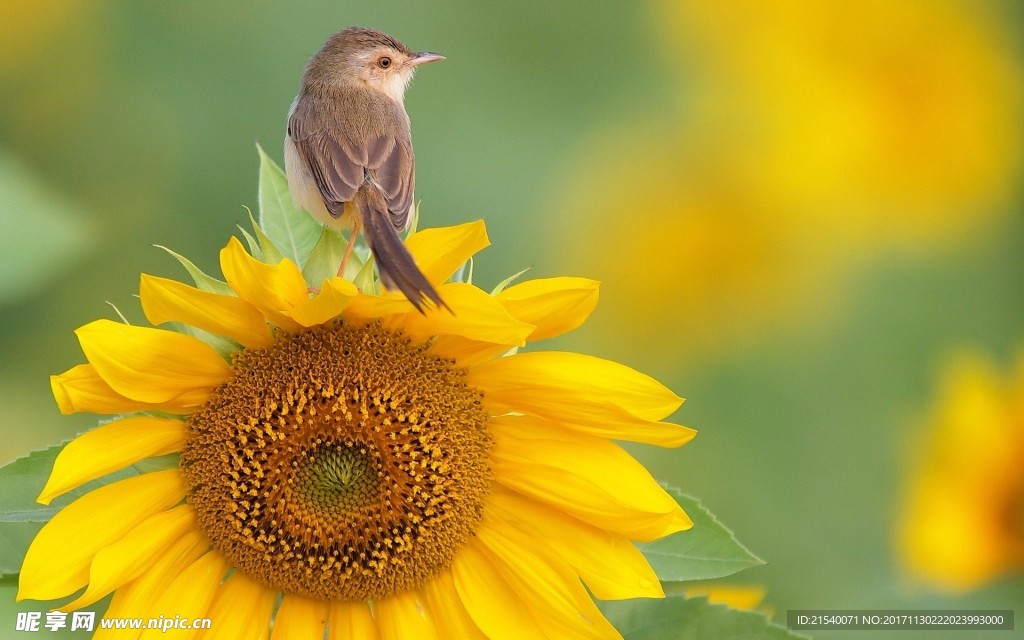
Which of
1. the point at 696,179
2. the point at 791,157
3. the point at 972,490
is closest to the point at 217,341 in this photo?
the point at 972,490

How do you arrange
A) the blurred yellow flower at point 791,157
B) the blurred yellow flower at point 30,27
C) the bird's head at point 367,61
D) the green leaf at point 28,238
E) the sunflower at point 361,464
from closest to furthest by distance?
1. the sunflower at point 361,464
2. the green leaf at point 28,238
3. the bird's head at point 367,61
4. the blurred yellow flower at point 30,27
5. the blurred yellow flower at point 791,157

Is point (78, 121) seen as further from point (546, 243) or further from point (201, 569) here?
point (201, 569)

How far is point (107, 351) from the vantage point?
3.65 feet

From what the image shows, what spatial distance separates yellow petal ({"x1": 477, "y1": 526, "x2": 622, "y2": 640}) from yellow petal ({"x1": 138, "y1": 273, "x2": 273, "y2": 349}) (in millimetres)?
359

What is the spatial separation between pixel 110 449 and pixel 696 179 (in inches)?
114

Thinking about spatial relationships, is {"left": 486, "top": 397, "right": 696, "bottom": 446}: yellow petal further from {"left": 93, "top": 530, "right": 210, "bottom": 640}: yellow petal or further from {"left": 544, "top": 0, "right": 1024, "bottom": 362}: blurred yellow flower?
{"left": 544, "top": 0, "right": 1024, "bottom": 362}: blurred yellow flower

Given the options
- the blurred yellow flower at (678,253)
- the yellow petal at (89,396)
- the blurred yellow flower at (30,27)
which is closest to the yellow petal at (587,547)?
the yellow petal at (89,396)

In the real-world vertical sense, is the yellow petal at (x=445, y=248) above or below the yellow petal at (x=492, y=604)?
above

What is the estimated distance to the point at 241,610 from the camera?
1.21 m

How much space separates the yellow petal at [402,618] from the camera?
4.07 ft

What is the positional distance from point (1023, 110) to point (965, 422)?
2.11 meters

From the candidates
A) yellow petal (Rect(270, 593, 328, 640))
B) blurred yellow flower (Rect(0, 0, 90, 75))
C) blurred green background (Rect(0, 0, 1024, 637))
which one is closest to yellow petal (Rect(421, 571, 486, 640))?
yellow petal (Rect(270, 593, 328, 640))

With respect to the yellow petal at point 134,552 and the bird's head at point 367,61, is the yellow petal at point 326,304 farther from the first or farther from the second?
the bird's head at point 367,61

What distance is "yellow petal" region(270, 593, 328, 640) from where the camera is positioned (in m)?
1.20
